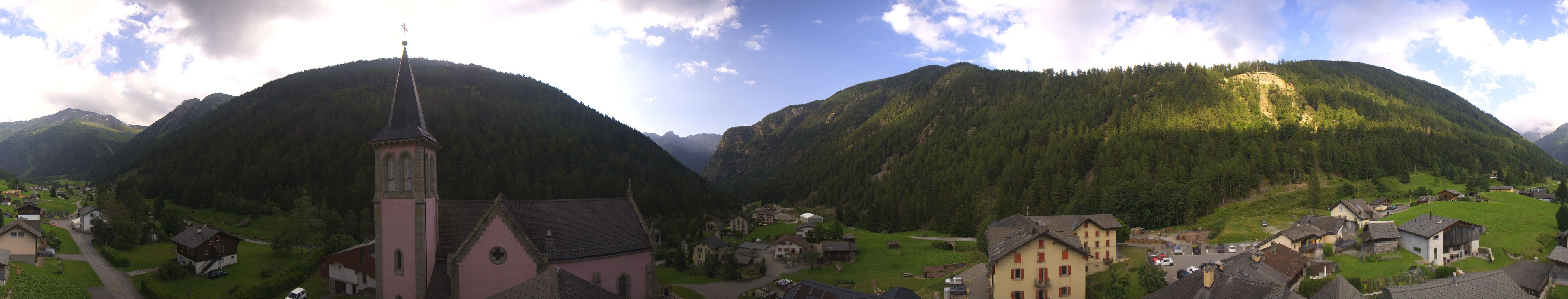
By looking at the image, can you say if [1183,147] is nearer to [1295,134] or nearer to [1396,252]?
[1295,134]

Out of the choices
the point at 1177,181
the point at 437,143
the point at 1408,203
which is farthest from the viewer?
the point at 1177,181

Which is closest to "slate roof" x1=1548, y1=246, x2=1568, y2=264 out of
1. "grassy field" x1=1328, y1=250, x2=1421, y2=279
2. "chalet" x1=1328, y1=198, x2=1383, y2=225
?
"grassy field" x1=1328, y1=250, x2=1421, y2=279

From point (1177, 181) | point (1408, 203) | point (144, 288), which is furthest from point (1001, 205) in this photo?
point (144, 288)

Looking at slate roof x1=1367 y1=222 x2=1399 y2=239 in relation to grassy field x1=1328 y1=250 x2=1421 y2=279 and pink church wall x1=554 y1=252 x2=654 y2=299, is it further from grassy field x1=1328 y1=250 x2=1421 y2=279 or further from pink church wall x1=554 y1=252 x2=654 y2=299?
pink church wall x1=554 y1=252 x2=654 y2=299

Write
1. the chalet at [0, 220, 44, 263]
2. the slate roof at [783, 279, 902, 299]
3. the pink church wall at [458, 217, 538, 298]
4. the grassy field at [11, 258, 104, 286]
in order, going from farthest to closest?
the chalet at [0, 220, 44, 263] → the grassy field at [11, 258, 104, 286] → the pink church wall at [458, 217, 538, 298] → the slate roof at [783, 279, 902, 299]

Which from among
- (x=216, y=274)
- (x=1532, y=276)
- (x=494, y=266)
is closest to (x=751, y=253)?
(x=494, y=266)

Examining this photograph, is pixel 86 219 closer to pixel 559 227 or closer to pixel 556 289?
pixel 559 227

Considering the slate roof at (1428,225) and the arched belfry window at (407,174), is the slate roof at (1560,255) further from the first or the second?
the arched belfry window at (407,174)
